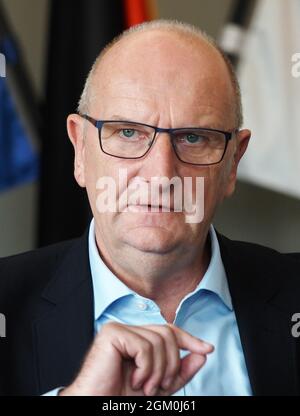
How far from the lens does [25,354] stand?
62 cm

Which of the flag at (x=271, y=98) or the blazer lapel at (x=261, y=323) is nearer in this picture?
the blazer lapel at (x=261, y=323)

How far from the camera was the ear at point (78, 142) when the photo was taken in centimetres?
68

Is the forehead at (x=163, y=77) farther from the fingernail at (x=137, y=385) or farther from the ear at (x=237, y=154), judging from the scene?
Answer: the fingernail at (x=137, y=385)

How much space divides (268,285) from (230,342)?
0.27ft

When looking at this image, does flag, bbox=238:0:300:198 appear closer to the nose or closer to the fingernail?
the nose

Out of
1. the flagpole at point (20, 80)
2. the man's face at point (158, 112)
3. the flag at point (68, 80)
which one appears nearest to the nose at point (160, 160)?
the man's face at point (158, 112)

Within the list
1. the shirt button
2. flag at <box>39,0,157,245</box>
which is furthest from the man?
flag at <box>39,0,157,245</box>

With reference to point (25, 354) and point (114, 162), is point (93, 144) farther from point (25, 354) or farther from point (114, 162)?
point (25, 354)

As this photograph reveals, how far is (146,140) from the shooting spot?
0.61m

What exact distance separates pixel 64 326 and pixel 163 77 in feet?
0.74

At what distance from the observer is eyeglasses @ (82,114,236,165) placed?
24.0 inches

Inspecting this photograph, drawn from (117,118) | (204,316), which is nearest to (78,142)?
(117,118)

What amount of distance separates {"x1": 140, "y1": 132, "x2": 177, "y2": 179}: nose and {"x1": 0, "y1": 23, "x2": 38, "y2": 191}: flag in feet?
2.21

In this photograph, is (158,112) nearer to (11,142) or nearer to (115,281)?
(115,281)
